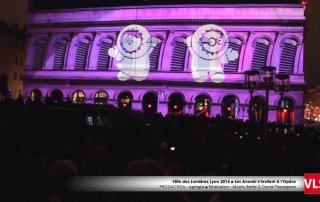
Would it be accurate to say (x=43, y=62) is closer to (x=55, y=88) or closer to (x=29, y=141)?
(x=55, y=88)

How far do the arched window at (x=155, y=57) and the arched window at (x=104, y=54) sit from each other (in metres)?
4.50

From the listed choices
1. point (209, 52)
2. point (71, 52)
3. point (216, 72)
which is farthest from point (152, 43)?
point (71, 52)

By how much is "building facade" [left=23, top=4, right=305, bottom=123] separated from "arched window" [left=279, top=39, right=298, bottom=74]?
0.09 m

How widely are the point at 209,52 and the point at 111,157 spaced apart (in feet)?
118

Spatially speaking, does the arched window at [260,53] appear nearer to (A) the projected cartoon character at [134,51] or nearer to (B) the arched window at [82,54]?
(A) the projected cartoon character at [134,51]

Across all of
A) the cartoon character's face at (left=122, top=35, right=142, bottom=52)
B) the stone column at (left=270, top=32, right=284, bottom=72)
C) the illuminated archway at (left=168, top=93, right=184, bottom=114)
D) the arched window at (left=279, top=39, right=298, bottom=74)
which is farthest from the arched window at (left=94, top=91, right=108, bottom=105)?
the arched window at (left=279, top=39, right=298, bottom=74)

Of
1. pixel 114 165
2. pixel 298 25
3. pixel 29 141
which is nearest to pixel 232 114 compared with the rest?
pixel 298 25

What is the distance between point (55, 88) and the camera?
150ft

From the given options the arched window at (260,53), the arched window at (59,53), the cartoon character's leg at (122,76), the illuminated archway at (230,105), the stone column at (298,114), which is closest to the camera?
the stone column at (298,114)

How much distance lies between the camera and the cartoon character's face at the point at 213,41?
129ft

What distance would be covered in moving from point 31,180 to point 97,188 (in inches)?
35.8

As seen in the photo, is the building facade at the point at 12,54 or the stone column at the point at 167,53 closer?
the stone column at the point at 167,53

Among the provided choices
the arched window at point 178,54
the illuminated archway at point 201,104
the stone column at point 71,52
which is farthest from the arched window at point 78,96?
the illuminated archway at point 201,104

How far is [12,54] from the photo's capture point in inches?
2245
